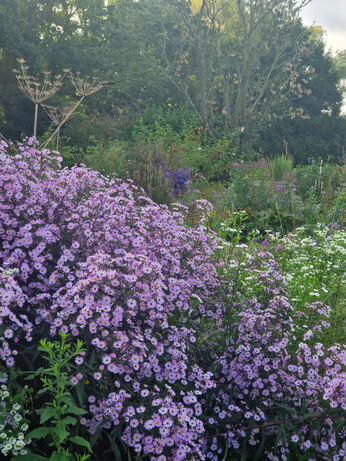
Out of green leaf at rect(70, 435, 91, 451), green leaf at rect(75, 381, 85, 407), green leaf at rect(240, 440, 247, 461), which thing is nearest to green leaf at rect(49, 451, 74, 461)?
green leaf at rect(70, 435, 91, 451)

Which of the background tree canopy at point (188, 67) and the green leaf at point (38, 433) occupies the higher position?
the background tree canopy at point (188, 67)

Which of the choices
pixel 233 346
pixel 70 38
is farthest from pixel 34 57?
pixel 233 346

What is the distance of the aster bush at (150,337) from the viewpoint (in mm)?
2180

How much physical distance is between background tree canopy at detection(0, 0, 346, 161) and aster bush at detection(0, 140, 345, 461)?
34.5 feet

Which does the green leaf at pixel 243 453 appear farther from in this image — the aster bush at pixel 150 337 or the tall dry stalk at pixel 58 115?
the tall dry stalk at pixel 58 115

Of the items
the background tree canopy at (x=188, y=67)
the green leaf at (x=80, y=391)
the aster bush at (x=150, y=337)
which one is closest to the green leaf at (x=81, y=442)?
the aster bush at (x=150, y=337)

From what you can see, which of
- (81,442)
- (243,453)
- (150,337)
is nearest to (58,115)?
(150,337)

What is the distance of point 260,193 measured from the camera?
27.4 feet

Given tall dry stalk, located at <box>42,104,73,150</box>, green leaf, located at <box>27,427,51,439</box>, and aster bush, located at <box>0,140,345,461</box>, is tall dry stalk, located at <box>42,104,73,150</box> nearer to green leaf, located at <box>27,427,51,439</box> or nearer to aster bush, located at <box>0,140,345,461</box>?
aster bush, located at <box>0,140,345,461</box>

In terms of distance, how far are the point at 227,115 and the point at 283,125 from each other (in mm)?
4843

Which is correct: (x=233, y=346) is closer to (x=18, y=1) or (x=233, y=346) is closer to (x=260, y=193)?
(x=260, y=193)

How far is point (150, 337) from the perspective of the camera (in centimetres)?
238

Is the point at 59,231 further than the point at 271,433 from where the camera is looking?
Yes

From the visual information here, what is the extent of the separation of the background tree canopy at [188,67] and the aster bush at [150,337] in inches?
414
